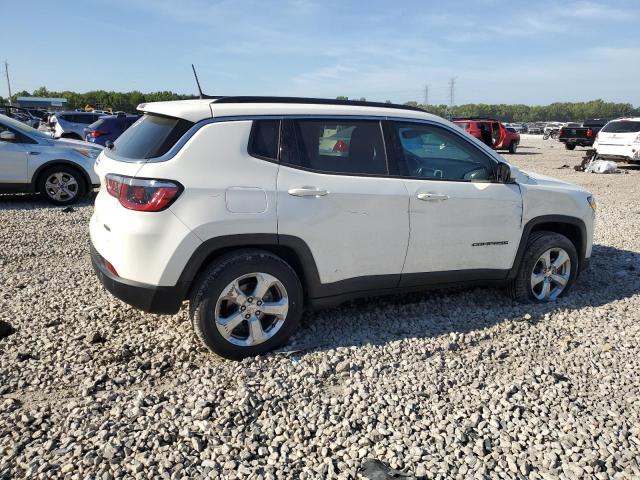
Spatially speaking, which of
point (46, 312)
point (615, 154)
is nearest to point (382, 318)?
point (46, 312)

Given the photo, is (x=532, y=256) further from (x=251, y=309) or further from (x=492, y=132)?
(x=492, y=132)

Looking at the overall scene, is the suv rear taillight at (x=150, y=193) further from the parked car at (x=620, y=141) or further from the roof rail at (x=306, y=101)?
the parked car at (x=620, y=141)

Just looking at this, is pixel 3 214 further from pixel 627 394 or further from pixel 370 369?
pixel 627 394

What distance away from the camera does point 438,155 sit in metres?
4.52

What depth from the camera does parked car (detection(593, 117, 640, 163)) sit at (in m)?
17.4

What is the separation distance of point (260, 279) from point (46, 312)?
2099 millimetres

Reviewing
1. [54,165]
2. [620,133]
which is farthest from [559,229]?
[620,133]

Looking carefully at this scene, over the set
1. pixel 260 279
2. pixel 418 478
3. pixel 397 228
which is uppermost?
pixel 397 228

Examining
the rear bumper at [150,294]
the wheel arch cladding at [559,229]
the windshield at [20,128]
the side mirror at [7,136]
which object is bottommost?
the rear bumper at [150,294]

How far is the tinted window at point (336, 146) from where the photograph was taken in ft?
12.7

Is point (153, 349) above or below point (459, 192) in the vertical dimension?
below

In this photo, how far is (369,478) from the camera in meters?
2.61

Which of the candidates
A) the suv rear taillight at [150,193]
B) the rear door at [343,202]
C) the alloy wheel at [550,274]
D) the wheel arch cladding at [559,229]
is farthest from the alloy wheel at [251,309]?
the alloy wheel at [550,274]

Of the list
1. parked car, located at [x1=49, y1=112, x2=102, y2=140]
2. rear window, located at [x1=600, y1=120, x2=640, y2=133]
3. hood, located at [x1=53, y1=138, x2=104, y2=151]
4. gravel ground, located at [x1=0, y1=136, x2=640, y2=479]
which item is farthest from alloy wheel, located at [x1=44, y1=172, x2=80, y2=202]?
rear window, located at [x1=600, y1=120, x2=640, y2=133]
